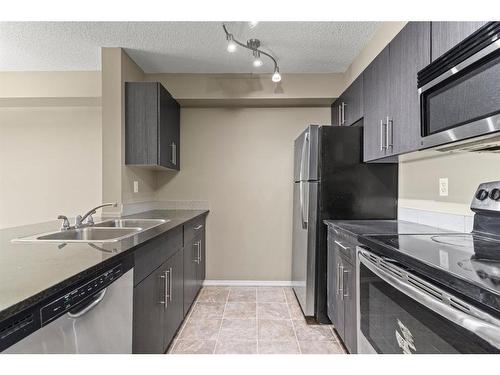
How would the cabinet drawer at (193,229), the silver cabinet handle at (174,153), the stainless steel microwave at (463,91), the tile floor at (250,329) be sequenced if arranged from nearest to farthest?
the stainless steel microwave at (463,91) → the tile floor at (250,329) → the cabinet drawer at (193,229) → the silver cabinet handle at (174,153)

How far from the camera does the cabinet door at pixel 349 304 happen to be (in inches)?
70.1

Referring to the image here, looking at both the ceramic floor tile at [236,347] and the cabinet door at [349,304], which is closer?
the cabinet door at [349,304]

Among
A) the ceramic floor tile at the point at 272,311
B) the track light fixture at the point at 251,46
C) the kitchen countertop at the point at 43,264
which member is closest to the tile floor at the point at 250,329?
the ceramic floor tile at the point at 272,311

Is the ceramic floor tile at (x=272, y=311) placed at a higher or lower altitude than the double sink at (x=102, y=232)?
lower

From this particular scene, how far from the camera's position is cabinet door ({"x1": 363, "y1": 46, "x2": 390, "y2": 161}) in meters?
1.94

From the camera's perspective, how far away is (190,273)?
8.74 feet

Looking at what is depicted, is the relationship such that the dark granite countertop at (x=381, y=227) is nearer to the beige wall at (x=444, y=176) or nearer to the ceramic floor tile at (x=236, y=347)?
the beige wall at (x=444, y=176)

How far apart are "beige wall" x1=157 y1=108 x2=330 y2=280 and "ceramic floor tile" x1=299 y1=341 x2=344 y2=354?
1.31 metres

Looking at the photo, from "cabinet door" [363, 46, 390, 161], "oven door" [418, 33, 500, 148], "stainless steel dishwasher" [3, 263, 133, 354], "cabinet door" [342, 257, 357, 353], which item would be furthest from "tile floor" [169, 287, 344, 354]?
"oven door" [418, 33, 500, 148]

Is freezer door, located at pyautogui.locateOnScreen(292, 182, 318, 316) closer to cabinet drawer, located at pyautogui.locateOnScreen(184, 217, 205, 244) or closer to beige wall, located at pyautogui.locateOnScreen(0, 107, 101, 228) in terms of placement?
cabinet drawer, located at pyautogui.locateOnScreen(184, 217, 205, 244)

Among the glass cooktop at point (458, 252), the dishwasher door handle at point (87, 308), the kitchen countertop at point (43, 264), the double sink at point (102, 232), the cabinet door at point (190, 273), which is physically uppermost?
the glass cooktop at point (458, 252)

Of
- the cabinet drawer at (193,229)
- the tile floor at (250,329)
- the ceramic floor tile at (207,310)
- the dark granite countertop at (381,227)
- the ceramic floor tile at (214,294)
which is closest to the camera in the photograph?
the dark granite countertop at (381,227)
